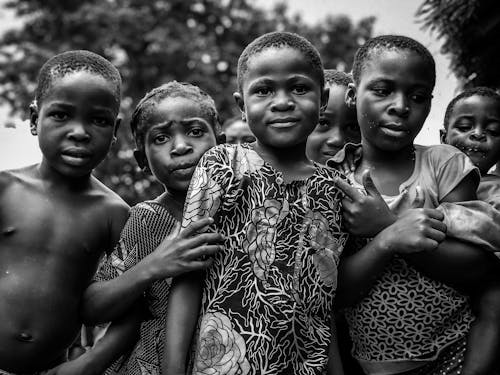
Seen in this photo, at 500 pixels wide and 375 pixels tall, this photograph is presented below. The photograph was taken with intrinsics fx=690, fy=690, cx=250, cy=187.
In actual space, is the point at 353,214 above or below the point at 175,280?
above

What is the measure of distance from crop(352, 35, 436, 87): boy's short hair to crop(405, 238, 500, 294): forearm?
0.69 metres

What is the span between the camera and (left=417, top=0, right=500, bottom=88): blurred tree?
3.94 metres

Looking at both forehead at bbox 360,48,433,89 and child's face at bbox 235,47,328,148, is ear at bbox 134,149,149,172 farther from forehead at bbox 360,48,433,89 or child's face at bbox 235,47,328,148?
forehead at bbox 360,48,433,89

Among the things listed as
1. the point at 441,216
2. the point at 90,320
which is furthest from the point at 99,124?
the point at 441,216

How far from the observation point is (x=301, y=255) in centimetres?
235

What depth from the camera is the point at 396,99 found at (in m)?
2.67

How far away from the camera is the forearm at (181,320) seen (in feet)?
7.36

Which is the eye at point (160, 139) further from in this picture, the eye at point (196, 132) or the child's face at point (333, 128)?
the child's face at point (333, 128)

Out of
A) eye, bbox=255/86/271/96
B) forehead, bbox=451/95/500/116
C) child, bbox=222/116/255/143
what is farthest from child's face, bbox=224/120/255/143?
eye, bbox=255/86/271/96

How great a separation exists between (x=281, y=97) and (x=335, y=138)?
A: 95cm

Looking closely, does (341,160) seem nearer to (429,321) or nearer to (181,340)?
(429,321)

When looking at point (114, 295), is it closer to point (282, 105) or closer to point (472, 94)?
point (282, 105)

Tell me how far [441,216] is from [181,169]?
3.39 feet

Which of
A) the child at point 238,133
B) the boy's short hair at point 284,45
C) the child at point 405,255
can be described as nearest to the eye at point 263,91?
the boy's short hair at point 284,45
